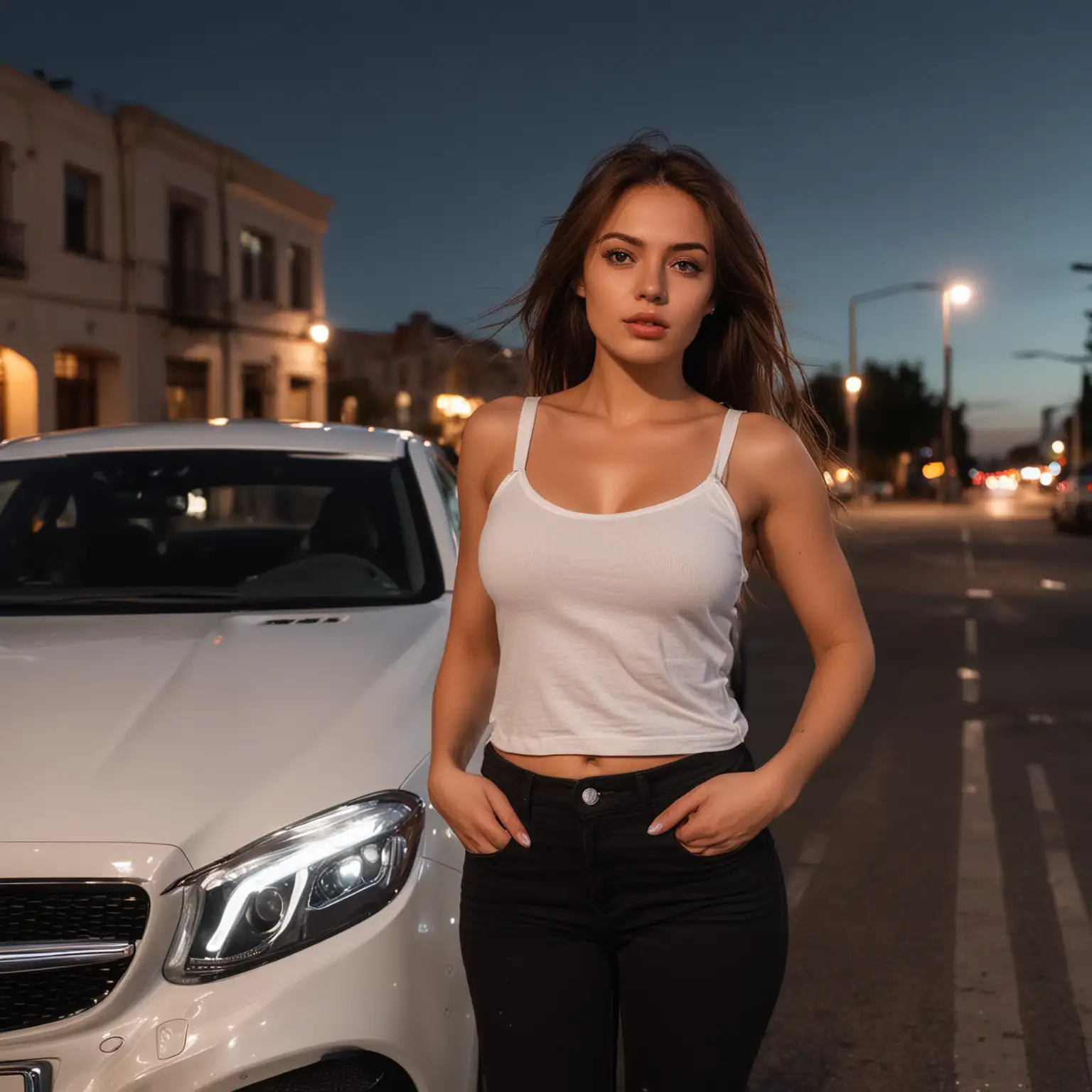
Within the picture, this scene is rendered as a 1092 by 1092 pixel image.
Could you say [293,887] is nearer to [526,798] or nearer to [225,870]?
[225,870]

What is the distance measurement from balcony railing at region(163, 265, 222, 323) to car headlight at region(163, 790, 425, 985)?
28.5 meters

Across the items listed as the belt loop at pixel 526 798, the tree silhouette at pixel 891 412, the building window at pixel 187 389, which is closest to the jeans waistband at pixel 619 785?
the belt loop at pixel 526 798

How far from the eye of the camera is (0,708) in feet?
9.77

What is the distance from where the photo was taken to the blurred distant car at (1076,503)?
3403cm

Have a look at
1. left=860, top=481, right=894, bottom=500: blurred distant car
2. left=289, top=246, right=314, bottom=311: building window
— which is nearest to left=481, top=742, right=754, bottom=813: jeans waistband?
left=289, top=246, right=314, bottom=311: building window

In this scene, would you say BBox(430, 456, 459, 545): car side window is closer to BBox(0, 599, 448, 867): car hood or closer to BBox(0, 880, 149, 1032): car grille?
BBox(0, 599, 448, 867): car hood

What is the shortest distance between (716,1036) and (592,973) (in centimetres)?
19

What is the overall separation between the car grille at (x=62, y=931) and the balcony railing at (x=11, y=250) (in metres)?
24.0

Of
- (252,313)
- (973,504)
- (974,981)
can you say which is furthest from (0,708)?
(973,504)

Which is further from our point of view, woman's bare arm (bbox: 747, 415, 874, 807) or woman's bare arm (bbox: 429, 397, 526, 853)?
woman's bare arm (bbox: 429, 397, 526, 853)

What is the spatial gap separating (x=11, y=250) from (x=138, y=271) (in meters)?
4.07

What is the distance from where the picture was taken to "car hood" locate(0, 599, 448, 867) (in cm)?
259

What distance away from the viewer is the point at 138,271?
2892 centimetres

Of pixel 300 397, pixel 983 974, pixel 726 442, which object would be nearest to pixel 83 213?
pixel 300 397
